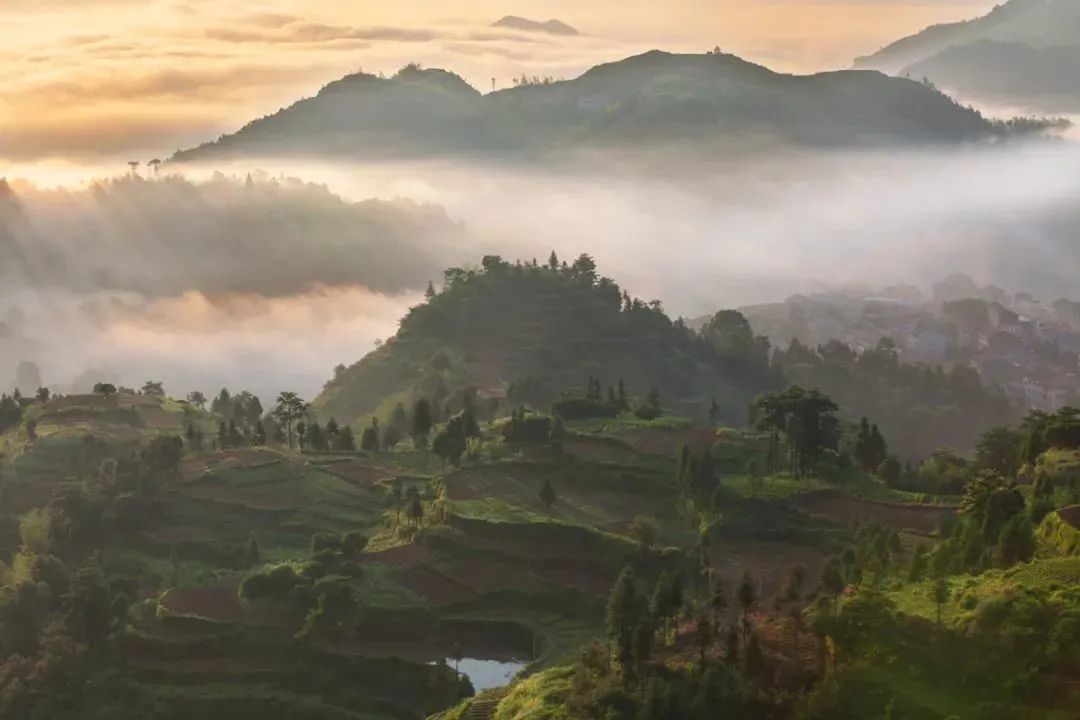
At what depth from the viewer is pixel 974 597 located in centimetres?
4362

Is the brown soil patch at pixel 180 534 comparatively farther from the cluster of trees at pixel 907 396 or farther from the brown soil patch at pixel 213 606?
the cluster of trees at pixel 907 396

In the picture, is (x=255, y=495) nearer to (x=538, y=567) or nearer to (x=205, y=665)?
(x=205, y=665)

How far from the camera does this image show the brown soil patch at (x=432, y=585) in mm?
67938

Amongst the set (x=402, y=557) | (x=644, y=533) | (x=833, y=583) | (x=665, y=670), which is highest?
(x=833, y=583)

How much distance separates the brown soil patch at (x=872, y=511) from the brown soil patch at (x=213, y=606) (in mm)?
33956

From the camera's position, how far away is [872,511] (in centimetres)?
7800

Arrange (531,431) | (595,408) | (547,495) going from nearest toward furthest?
(547,495) → (531,431) → (595,408)

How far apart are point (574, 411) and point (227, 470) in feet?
92.9

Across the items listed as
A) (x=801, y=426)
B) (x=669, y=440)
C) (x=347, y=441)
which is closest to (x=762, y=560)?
(x=801, y=426)

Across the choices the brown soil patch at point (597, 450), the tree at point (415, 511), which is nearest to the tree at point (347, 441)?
the brown soil patch at point (597, 450)

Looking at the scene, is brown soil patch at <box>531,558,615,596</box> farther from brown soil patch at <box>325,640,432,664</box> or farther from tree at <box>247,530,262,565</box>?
tree at <box>247,530,262,565</box>

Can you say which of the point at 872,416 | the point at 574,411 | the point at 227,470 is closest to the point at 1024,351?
the point at 872,416

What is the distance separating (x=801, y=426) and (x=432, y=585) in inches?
1098

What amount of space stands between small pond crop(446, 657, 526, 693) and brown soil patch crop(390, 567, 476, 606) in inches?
156
